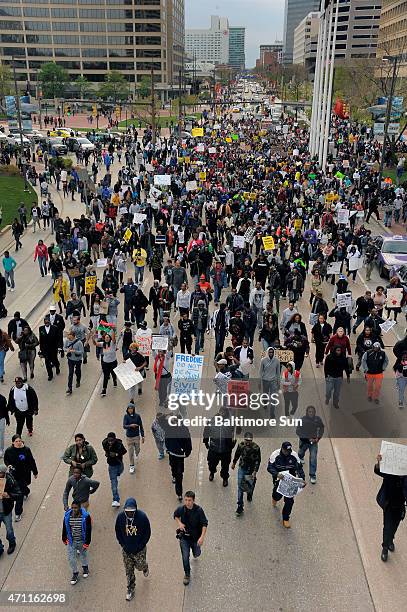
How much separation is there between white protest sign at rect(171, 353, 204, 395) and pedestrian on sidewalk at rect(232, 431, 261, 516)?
2124mm

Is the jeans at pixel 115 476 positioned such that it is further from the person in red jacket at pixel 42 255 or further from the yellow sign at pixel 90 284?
the person in red jacket at pixel 42 255

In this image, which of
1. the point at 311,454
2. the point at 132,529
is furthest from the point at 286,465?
the point at 132,529

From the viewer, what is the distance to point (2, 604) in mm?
6566

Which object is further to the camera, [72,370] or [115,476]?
[72,370]

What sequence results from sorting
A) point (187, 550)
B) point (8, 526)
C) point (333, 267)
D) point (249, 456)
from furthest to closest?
point (333, 267) → point (249, 456) → point (8, 526) → point (187, 550)

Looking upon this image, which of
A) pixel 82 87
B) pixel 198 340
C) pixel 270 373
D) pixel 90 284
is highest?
pixel 82 87

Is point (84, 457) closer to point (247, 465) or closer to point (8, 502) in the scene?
point (8, 502)

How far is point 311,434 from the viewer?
825 cm

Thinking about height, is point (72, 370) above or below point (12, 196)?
above

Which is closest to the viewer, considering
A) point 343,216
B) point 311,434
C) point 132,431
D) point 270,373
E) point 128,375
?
point 311,434

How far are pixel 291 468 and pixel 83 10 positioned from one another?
420 ft

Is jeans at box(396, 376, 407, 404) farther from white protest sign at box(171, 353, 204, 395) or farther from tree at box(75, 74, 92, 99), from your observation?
tree at box(75, 74, 92, 99)

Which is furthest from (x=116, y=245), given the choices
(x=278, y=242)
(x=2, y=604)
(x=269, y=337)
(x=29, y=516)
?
(x=2, y=604)

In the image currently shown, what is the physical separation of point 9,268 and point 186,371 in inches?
367
